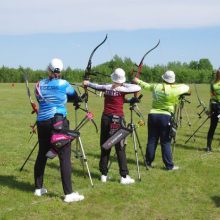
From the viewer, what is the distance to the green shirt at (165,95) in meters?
10.5

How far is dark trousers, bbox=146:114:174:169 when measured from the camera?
34.7 feet

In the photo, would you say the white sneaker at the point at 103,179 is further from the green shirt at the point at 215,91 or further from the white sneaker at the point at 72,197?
the green shirt at the point at 215,91

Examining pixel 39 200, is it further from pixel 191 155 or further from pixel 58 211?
pixel 191 155

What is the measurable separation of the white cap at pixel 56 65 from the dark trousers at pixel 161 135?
3.41m

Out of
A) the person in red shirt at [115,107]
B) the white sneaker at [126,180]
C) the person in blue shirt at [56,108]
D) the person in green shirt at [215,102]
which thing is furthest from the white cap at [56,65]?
the person in green shirt at [215,102]

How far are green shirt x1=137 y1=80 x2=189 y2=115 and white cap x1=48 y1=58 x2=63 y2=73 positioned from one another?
2.97 meters

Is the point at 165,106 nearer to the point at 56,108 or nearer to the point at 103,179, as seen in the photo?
the point at 103,179

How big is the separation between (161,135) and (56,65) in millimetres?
3805

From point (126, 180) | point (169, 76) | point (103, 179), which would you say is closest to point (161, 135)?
point (169, 76)

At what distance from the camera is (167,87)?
34.6 ft

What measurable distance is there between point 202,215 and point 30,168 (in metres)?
4.54

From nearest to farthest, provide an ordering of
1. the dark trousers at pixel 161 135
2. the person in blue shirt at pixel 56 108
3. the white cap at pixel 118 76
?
the person in blue shirt at pixel 56 108
the white cap at pixel 118 76
the dark trousers at pixel 161 135

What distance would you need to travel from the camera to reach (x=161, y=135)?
10.7 metres

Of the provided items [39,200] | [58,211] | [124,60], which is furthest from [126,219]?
[124,60]
